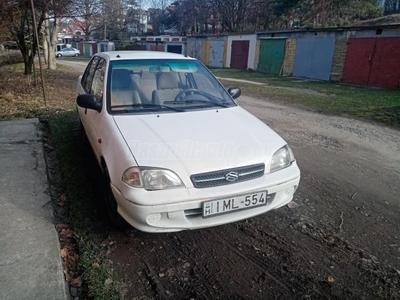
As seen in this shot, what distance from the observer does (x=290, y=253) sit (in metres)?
2.70

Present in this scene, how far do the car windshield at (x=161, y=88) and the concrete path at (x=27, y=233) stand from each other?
4.30ft

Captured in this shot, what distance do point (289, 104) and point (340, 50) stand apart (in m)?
9.64

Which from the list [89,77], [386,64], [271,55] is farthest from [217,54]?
[89,77]

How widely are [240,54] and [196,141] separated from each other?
2483 cm

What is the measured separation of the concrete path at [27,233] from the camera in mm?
2160

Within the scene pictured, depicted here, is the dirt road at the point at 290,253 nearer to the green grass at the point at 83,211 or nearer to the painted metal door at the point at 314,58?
the green grass at the point at 83,211

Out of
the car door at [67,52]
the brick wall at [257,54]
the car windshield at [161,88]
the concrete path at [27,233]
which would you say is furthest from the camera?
the car door at [67,52]

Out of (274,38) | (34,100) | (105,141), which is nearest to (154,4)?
(274,38)

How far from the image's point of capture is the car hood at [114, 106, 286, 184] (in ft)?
8.11

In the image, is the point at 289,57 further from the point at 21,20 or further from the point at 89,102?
the point at 89,102

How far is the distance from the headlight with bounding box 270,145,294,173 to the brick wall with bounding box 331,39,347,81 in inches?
662

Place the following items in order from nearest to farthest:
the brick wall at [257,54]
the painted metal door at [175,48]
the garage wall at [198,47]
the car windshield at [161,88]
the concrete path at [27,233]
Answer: the concrete path at [27,233] → the car windshield at [161,88] → the brick wall at [257,54] → the garage wall at [198,47] → the painted metal door at [175,48]

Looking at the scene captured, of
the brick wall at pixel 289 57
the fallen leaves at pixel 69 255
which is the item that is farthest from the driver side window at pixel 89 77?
the brick wall at pixel 289 57

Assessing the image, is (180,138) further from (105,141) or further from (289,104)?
(289,104)
